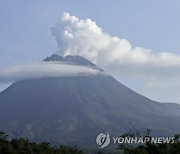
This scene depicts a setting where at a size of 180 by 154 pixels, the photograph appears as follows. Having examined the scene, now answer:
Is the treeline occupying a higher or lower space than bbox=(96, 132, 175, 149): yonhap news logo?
lower

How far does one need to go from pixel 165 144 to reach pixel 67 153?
3259 centimetres

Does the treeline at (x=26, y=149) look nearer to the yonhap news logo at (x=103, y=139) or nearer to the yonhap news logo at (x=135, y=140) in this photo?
the yonhap news logo at (x=103, y=139)

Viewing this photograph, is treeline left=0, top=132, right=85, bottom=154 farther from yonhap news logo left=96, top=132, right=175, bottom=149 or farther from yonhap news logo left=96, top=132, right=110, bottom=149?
yonhap news logo left=96, top=132, right=175, bottom=149

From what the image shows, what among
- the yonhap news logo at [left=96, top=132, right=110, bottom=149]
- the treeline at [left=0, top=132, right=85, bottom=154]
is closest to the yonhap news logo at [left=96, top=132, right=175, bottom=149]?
the yonhap news logo at [left=96, top=132, right=110, bottom=149]

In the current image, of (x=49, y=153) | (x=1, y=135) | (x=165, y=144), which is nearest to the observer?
(x=165, y=144)

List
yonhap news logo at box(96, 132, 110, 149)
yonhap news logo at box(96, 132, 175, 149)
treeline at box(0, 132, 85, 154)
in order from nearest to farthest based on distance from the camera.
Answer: yonhap news logo at box(96, 132, 175, 149), yonhap news logo at box(96, 132, 110, 149), treeline at box(0, 132, 85, 154)

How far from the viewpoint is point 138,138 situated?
5131 centimetres

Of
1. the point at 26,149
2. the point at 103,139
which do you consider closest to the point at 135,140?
the point at 103,139

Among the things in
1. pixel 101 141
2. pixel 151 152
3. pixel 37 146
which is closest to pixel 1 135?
pixel 37 146

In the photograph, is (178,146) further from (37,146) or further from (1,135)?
(1,135)

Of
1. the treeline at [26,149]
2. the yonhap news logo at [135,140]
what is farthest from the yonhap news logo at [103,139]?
the treeline at [26,149]

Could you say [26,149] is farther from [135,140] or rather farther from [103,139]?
[135,140]

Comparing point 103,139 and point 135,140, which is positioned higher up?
point 103,139

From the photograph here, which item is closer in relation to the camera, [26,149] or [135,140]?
[135,140]
